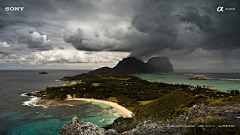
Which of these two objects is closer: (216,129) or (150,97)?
(216,129)

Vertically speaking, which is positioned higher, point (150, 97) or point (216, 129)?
point (216, 129)

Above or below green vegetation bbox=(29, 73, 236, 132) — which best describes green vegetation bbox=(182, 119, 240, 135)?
above

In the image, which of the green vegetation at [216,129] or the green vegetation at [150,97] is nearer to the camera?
the green vegetation at [216,129]

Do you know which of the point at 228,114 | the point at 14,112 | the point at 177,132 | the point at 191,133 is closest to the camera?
the point at 191,133

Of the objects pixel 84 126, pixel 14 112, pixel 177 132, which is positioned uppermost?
pixel 177 132

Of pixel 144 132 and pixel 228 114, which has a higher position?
pixel 228 114

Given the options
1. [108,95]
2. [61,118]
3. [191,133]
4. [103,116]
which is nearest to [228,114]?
[191,133]

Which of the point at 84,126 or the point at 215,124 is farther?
the point at 84,126

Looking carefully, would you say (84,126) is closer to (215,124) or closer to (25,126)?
(215,124)

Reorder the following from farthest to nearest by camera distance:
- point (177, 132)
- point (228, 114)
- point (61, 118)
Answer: point (61, 118) → point (228, 114) → point (177, 132)

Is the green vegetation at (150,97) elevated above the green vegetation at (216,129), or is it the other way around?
the green vegetation at (216,129)

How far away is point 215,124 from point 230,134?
4.14 ft

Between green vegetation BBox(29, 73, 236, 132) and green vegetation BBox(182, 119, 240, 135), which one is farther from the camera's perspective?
green vegetation BBox(29, 73, 236, 132)

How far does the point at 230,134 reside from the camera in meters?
7.40
